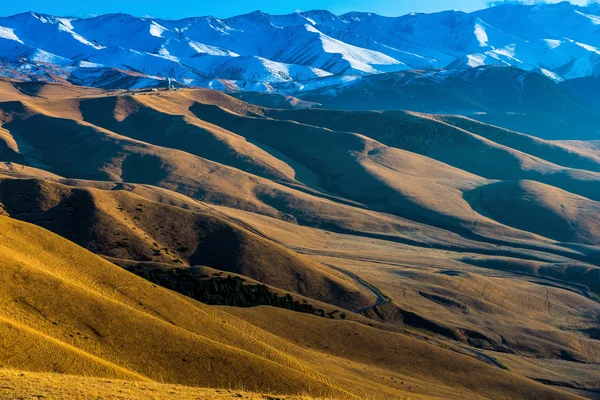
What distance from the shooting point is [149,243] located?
11212cm

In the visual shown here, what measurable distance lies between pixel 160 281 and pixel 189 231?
27.4 metres

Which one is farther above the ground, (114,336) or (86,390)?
(86,390)

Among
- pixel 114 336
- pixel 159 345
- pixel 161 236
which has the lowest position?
pixel 161 236

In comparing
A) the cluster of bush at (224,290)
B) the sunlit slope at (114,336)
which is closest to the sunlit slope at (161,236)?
the cluster of bush at (224,290)

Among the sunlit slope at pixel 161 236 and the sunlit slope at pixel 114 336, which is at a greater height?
the sunlit slope at pixel 114 336

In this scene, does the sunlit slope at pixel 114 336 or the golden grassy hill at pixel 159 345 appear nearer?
the sunlit slope at pixel 114 336

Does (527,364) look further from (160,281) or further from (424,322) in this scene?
(160,281)

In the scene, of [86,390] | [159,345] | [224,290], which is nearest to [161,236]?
[224,290]

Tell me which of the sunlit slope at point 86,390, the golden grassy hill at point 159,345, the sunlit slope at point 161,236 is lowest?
the sunlit slope at point 161,236

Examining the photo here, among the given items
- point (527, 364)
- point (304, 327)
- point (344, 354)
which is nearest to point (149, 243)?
point (304, 327)

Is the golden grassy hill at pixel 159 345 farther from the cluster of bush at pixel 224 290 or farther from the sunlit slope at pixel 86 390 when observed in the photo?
the cluster of bush at pixel 224 290

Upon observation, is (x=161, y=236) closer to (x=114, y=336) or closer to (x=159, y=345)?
(x=114, y=336)

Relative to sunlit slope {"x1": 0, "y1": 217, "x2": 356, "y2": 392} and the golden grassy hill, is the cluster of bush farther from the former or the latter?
sunlit slope {"x1": 0, "y1": 217, "x2": 356, "y2": 392}

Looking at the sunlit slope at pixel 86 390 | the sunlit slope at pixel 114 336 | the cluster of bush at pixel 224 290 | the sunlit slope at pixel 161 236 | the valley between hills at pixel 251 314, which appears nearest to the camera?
the sunlit slope at pixel 86 390
